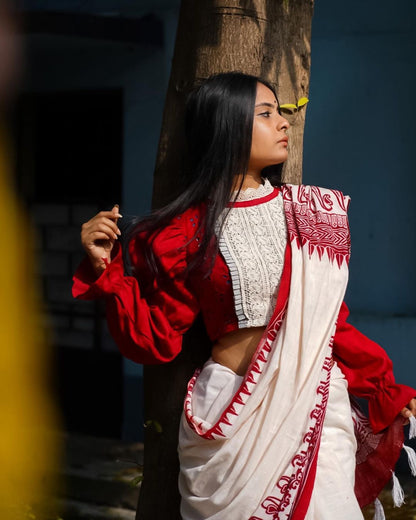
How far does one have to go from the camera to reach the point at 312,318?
3006 mm

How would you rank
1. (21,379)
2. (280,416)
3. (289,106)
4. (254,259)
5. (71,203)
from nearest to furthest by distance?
(280,416), (254,259), (289,106), (21,379), (71,203)

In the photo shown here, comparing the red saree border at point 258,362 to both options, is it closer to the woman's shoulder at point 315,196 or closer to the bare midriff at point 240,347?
the bare midriff at point 240,347

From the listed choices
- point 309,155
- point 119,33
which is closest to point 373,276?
point 309,155

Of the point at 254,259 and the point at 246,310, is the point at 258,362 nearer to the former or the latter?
the point at 246,310

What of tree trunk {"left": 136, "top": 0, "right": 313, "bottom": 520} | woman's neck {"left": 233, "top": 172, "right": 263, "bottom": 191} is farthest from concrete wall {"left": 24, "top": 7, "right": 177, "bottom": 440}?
woman's neck {"left": 233, "top": 172, "right": 263, "bottom": 191}

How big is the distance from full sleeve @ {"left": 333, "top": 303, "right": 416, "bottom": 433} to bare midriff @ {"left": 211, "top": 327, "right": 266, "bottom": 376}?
0.31 metres

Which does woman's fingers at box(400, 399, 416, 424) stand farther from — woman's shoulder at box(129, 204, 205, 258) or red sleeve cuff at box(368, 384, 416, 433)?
woman's shoulder at box(129, 204, 205, 258)

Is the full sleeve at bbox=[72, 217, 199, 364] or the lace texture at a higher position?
the lace texture

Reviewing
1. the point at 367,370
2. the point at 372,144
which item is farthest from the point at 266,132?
the point at 372,144

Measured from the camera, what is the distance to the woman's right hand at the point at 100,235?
3.00 m

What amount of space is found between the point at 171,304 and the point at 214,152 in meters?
0.53

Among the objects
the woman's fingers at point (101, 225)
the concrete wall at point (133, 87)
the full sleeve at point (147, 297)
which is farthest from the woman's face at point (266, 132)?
the concrete wall at point (133, 87)

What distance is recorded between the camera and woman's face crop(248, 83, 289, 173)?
10.1 ft

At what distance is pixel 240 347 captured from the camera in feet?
10.2
